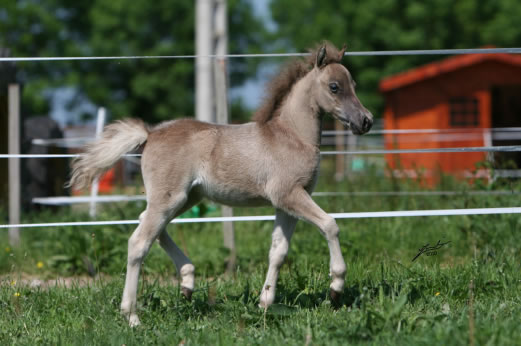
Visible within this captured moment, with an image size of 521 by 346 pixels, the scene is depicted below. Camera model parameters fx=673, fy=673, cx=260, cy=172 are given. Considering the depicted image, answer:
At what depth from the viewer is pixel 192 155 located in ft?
15.5

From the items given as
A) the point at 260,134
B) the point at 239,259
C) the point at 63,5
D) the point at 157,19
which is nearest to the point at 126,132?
the point at 260,134

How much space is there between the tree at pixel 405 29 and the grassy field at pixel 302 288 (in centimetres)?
2621

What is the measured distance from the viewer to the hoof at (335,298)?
4512mm

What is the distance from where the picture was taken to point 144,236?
4.64 metres

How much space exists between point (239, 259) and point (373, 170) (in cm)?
361

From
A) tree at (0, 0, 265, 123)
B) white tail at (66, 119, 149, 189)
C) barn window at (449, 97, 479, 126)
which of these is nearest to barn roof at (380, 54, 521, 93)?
barn window at (449, 97, 479, 126)

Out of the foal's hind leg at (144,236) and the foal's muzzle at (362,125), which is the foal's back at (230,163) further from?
the foal's muzzle at (362,125)

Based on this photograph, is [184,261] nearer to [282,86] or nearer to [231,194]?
[231,194]

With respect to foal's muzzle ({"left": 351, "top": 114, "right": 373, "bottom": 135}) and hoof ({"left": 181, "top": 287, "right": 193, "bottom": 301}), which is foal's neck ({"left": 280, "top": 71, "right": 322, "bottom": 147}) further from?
hoof ({"left": 181, "top": 287, "right": 193, "bottom": 301})

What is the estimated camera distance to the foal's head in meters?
4.54

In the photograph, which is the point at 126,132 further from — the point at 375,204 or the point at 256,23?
the point at 256,23

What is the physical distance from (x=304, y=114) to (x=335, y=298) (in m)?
1.32

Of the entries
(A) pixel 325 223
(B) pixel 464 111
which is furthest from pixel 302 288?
(B) pixel 464 111

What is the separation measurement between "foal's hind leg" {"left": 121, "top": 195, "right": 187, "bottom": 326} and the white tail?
504 millimetres
